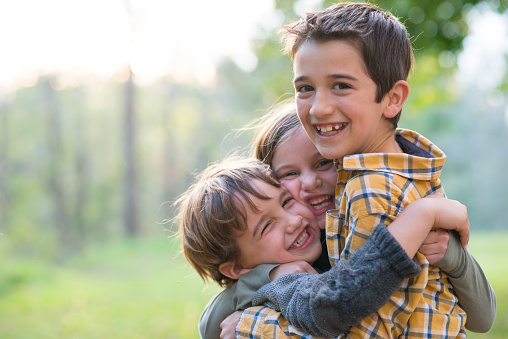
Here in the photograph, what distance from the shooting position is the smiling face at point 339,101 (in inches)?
74.2

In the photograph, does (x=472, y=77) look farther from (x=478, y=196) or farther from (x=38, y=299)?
(x=38, y=299)

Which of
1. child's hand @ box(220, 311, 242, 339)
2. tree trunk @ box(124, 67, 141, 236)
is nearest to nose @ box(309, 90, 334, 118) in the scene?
child's hand @ box(220, 311, 242, 339)

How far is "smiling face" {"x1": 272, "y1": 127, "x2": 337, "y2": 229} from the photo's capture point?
231cm

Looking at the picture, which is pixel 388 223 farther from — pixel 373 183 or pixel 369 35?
pixel 369 35

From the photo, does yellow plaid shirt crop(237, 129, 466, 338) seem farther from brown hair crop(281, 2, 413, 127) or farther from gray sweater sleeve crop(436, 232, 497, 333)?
brown hair crop(281, 2, 413, 127)

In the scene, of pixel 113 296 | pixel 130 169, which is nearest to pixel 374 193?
pixel 113 296

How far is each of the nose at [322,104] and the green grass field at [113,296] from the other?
5.19 meters

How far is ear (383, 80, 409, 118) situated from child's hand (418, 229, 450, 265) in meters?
0.47

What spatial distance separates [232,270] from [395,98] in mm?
1023

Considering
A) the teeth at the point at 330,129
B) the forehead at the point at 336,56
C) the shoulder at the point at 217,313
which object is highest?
the forehead at the point at 336,56

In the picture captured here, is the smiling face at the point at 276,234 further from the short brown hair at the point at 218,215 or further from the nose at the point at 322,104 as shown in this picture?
the nose at the point at 322,104

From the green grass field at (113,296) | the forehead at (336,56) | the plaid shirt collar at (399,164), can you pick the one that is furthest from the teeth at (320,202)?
the green grass field at (113,296)

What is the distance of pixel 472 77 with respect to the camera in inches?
1040

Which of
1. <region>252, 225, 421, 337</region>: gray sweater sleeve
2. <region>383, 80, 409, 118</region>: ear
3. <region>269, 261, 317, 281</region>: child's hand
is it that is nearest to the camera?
<region>252, 225, 421, 337</region>: gray sweater sleeve
